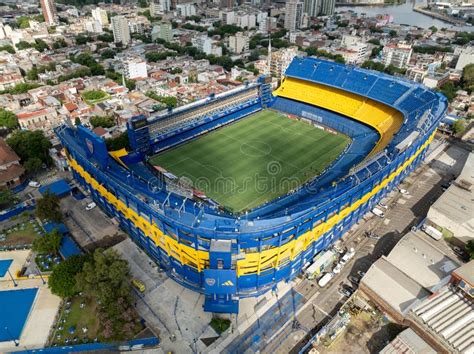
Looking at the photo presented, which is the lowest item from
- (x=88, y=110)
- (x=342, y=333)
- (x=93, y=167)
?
(x=342, y=333)

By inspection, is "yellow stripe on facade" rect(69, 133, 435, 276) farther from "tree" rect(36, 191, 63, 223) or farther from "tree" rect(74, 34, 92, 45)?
"tree" rect(74, 34, 92, 45)

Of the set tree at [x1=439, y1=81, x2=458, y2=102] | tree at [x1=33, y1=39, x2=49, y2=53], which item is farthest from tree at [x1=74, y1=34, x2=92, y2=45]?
tree at [x1=439, y1=81, x2=458, y2=102]

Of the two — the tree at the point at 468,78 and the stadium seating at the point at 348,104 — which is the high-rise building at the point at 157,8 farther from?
the tree at the point at 468,78

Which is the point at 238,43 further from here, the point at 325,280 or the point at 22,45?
the point at 325,280

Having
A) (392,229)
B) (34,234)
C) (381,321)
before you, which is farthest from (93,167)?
(392,229)

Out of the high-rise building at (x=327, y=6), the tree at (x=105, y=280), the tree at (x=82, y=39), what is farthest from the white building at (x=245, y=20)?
the tree at (x=105, y=280)

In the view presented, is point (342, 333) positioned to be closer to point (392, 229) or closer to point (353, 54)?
point (392, 229)
